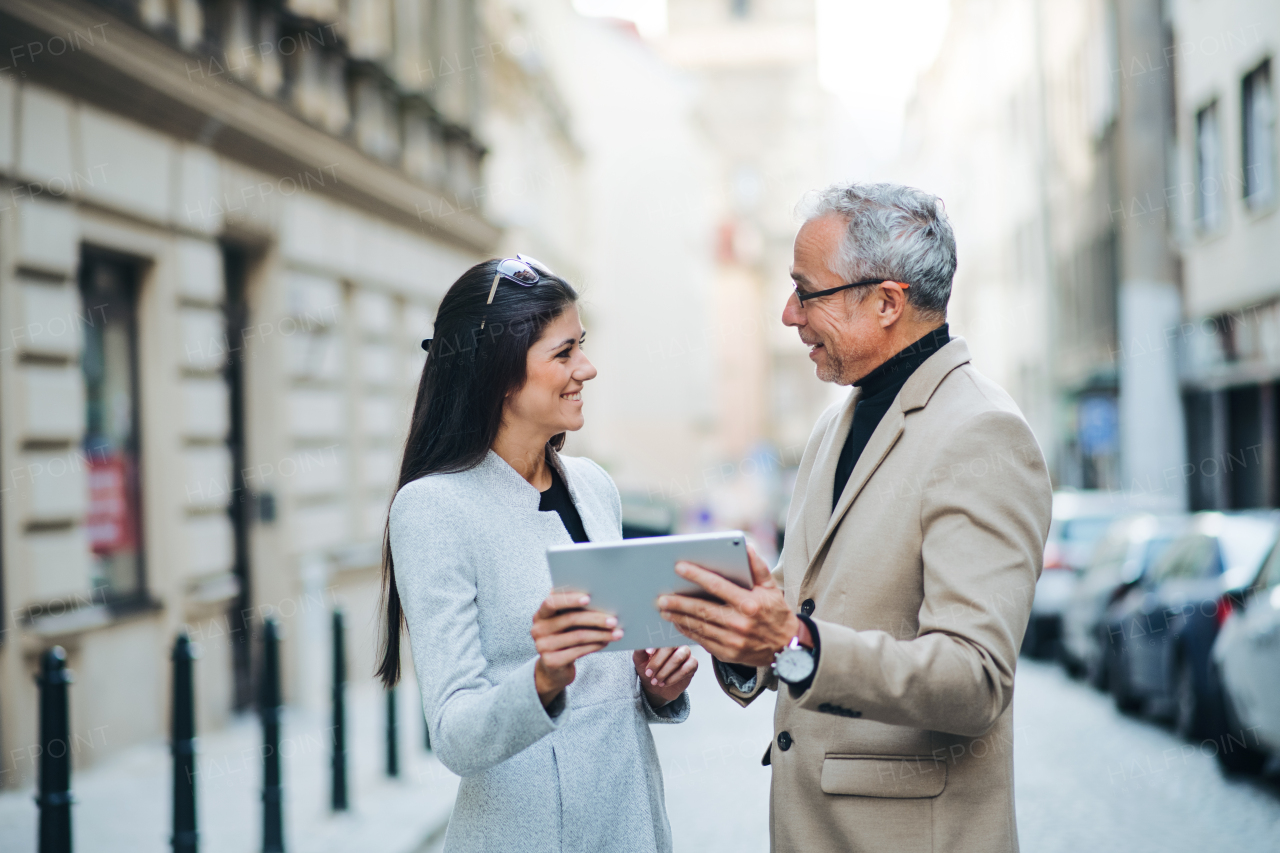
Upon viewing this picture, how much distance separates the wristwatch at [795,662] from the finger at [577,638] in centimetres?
29

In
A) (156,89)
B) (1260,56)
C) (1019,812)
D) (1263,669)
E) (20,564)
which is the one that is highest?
(1260,56)

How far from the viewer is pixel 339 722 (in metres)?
7.10

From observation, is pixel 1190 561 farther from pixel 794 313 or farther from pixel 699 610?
pixel 699 610

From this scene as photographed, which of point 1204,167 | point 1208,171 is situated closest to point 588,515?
point 1208,171

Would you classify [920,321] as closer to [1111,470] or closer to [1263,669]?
[1263,669]

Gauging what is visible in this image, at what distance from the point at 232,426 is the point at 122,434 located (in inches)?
80.8

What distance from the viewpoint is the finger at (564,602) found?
228 centimetres

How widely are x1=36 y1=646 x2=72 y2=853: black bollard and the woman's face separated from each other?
2.39 meters

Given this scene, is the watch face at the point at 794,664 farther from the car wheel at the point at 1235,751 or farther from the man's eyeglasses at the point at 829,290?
the car wheel at the point at 1235,751

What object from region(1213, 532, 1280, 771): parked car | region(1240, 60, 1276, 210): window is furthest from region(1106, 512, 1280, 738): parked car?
region(1240, 60, 1276, 210): window

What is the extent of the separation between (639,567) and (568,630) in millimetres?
168

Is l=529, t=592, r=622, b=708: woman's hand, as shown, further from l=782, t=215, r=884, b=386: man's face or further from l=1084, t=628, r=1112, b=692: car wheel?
l=1084, t=628, r=1112, b=692: car wheel

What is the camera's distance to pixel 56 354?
792 cm

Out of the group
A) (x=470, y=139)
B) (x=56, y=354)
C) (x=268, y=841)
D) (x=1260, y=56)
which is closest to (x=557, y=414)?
(x=268, y=841)
